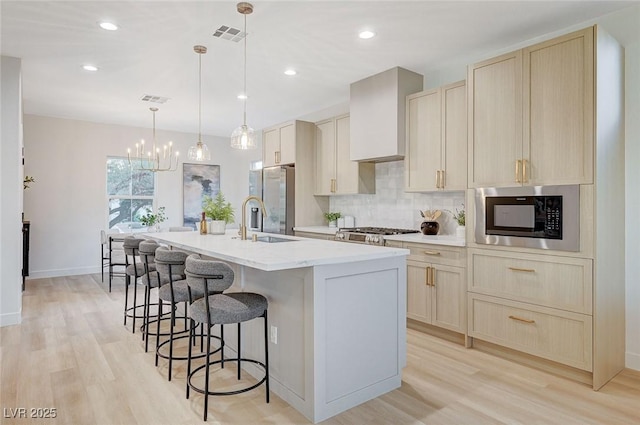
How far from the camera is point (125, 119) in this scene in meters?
6.58

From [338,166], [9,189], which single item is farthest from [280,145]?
[9,189]

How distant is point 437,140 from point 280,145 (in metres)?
2.65

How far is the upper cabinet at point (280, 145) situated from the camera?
555cm

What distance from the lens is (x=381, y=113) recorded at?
4297 mm

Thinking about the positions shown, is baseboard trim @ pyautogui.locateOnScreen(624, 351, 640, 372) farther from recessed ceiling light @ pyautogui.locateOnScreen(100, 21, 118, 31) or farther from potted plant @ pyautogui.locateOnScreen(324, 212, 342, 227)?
recessed ceiling light @ pyautogui.locateOnScreen(100, 21, 118, 31)

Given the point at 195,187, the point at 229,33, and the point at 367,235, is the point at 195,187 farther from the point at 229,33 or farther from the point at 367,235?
the point at 229,33

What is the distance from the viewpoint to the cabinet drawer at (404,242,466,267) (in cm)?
340

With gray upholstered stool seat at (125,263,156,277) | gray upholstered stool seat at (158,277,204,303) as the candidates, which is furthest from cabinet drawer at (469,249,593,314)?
gray upholstered stool seat at (125,263,156,277)

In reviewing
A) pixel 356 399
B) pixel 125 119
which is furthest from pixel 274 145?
pixel 356 399

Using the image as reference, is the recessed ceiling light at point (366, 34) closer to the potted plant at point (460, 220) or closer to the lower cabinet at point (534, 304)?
the potted plant at point (460, 220)

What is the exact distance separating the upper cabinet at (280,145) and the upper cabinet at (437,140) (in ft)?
6.33

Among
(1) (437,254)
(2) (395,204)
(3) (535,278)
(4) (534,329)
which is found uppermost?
(2) (395,204)

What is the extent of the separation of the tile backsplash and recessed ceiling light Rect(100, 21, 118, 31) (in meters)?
3.20

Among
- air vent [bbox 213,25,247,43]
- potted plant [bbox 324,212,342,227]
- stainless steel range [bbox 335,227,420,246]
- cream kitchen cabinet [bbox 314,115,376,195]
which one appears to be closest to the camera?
air vent [bbox 213,25,247,43]
